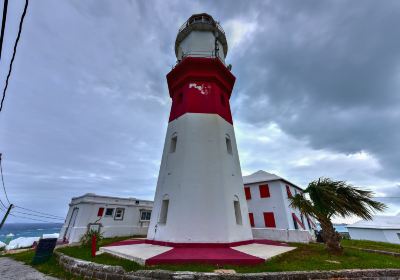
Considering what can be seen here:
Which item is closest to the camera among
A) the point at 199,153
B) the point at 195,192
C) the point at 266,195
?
the point at 195,192

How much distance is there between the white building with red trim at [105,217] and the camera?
63.0ft

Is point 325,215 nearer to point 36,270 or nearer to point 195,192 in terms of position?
point 195,192

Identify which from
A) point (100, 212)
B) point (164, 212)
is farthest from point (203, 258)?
point (100, 212)

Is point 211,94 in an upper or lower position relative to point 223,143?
upper

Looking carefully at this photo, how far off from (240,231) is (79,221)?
1718cm

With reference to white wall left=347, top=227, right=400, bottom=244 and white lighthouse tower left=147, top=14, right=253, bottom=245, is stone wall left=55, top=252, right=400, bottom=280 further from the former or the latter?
white wall left=347, top=227, right=400, bottom=244

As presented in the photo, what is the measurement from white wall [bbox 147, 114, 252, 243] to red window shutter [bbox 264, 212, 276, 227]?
33.2ft

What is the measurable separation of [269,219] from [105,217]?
1802 cm

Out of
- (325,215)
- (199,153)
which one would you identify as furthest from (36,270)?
(325,215)

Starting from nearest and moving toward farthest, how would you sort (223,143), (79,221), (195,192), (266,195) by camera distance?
(195,192)
(223,143)
(79,221)
(266,195)

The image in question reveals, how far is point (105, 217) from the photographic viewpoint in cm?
2078

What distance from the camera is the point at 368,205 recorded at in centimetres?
942

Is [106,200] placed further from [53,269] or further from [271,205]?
[271,205]

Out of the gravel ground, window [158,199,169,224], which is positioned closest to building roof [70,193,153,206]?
the gravel ground
